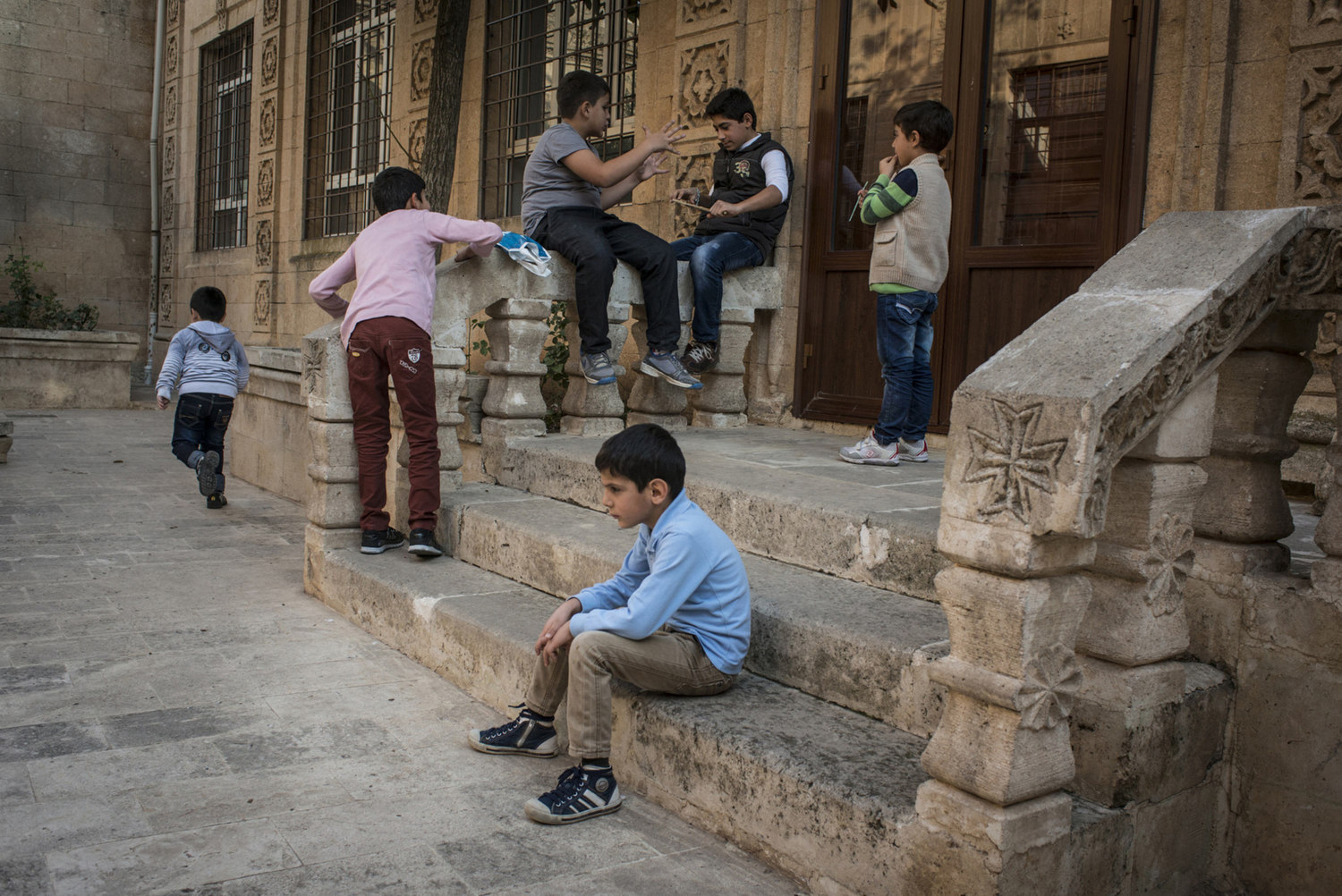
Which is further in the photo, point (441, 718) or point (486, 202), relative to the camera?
point (486, 202)

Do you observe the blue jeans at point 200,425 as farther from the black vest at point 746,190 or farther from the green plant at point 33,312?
the green plant at point 33,312

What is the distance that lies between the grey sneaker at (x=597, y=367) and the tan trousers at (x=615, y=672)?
2926 mm

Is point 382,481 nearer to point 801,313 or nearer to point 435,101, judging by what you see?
point 801,313

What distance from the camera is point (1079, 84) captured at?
17.8 ft

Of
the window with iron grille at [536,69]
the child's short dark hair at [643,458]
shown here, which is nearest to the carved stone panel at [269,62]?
the window with iron grille at [536,69]

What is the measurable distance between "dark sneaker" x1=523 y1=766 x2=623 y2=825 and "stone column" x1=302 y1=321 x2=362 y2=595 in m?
2.61

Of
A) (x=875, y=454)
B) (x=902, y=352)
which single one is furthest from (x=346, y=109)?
(x=875, y=454)

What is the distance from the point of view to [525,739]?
354cm

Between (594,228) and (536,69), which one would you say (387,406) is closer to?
(594,228)

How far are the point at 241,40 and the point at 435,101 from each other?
866 cm

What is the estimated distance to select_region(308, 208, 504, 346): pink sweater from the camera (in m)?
5.04

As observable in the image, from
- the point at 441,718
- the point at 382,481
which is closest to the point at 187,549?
the point at 382,481

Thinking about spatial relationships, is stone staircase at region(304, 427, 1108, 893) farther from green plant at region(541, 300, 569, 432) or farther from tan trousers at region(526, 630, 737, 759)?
green plant at region(541, 300, 569, 432)

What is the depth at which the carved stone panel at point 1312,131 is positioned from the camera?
4.34 metres
